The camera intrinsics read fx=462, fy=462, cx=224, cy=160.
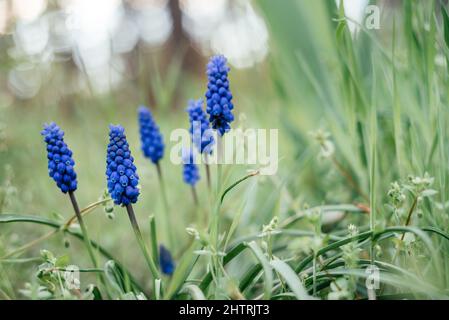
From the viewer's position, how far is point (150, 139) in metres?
1.79

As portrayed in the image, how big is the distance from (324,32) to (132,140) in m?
2.42

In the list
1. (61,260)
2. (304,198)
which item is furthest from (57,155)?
(304,198)

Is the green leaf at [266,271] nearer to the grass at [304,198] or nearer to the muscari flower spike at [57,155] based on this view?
the grass at [304,198]

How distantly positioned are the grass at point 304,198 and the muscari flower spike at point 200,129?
0.16 m

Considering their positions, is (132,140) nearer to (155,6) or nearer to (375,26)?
(375,26)

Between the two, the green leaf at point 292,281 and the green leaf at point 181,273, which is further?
the green leaf at point 181,273

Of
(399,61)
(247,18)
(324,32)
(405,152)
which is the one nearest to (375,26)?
(399,61)

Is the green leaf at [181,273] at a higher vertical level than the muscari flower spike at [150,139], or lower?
lower

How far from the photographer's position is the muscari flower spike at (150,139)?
1.76 m

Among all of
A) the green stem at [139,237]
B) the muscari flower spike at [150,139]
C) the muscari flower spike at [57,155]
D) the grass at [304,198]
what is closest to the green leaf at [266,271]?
the grass at [304,198]

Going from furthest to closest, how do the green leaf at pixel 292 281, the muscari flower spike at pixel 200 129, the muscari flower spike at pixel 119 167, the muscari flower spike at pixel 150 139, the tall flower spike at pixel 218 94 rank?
the muscari flower spike at pixel 150 139
the muscari flower spike at pixel 200 129
the tall flower spike at pixel 218 94
the muscari flower spike at pixel 119 167
the green leaf at pixel 292 281

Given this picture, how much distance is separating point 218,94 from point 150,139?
550mm

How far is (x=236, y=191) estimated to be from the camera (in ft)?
8.69
